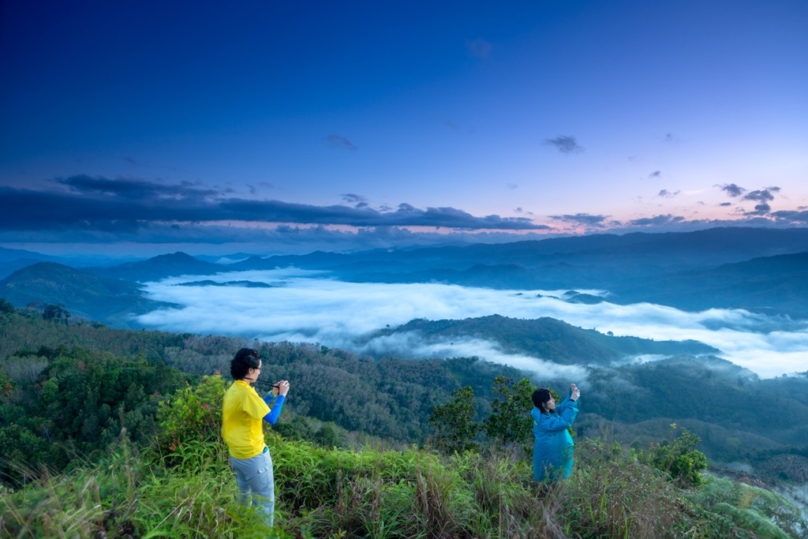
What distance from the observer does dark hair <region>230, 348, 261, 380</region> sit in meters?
3.95

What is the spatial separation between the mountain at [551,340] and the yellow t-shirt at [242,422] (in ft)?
458

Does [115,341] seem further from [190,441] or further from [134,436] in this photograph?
[190,441]

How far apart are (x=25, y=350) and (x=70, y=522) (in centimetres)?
5931

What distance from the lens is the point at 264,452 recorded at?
3980mm

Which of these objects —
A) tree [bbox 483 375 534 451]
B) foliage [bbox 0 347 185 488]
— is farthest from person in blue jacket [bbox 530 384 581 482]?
foliage [bbox 0 347 185 488]

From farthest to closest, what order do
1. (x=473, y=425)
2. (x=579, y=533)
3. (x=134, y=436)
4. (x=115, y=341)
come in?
(x=115, y=341) < (x=134, y=436) < (x=473, y=425) < (x=579, y=533)

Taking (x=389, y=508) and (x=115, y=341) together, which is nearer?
(x=389, y=508)

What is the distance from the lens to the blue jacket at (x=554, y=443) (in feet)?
15.1

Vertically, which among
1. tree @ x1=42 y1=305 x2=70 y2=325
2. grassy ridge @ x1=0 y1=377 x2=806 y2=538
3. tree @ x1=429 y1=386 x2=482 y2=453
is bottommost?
tree @ x1=42 y1=305 x2=70 y2=325

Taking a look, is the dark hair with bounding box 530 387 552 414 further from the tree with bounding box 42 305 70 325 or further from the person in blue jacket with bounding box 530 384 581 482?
the tree with bounding box 42 305 70 325

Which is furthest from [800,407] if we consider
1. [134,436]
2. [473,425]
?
[134,436]

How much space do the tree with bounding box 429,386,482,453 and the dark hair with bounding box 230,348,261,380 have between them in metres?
8.48

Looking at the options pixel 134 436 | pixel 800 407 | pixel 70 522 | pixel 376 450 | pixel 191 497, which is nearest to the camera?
pixel 70 522

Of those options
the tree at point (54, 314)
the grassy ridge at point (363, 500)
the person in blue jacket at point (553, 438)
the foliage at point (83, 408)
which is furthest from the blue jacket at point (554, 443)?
the tree at point (54, 314)
